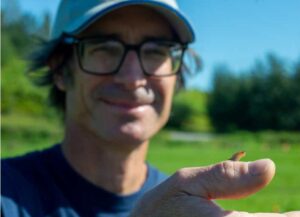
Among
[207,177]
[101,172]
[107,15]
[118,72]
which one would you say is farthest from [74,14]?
[207,177]

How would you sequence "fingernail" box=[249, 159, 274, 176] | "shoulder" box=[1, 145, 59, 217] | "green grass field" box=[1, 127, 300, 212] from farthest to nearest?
"green grass field" box=[1, 127, 300, 212] → "shoulder" box=[1, 145, 59, 217] → "fingernail" box=[249, 159, 274, 176]

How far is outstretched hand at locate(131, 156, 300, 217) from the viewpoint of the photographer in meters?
0.90

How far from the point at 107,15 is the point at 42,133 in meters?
23.4

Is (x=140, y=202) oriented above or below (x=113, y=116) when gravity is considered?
above

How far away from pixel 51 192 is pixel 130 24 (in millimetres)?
635

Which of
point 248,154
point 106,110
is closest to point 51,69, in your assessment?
point 106,110

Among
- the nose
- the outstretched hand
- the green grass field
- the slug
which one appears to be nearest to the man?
the nose

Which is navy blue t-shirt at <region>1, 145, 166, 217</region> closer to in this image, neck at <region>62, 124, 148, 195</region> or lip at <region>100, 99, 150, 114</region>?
neck at <region>62, 124, 148, 195</region>

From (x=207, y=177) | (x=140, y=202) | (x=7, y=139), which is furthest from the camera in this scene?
(x=7, y=139)

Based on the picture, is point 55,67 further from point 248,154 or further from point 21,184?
point 248,154

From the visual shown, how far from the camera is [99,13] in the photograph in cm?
196

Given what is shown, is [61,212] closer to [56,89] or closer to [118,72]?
[118,72]

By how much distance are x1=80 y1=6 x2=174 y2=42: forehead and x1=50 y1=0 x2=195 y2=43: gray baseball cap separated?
4cm

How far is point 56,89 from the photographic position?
2.64 metres
